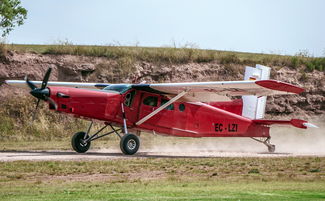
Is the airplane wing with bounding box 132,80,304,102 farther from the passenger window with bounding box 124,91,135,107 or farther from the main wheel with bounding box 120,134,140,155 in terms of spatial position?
the main wheel with bounding box 120,134,140,155

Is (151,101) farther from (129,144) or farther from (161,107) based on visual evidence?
(129,144)

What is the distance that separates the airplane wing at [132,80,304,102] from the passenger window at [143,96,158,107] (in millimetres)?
264

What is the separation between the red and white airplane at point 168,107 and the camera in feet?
62.9

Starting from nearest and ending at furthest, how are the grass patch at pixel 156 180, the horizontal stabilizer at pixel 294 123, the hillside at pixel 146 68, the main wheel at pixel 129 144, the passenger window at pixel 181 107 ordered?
the grass patch at pixel 156 180 → the main wheel at pixel 129 144 → the horizontal stabilizer at pixel 294 123 → the passenger window at pixel 181 107 → the hillside at pixel 146 68

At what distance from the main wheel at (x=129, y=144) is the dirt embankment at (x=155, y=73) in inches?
588

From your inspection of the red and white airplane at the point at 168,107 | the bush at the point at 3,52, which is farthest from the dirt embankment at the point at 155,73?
the red and white airplane at the point at 168,107

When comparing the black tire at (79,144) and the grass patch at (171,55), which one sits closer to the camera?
the black tire at (79,144)

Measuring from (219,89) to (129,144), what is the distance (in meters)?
3.71

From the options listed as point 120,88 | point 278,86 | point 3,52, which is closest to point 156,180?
point 278,86

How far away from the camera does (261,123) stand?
23719mm

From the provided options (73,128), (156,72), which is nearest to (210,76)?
(156,72)

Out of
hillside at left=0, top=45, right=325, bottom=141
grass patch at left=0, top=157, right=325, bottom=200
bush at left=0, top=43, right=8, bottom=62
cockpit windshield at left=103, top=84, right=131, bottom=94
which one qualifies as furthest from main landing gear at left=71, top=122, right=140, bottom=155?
bush at left=0, top=43, right=8, bottom=62

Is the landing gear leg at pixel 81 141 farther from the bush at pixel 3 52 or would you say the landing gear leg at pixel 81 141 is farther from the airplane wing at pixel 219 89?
the bush at pixel 3 52

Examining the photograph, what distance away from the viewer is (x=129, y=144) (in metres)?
20.0
